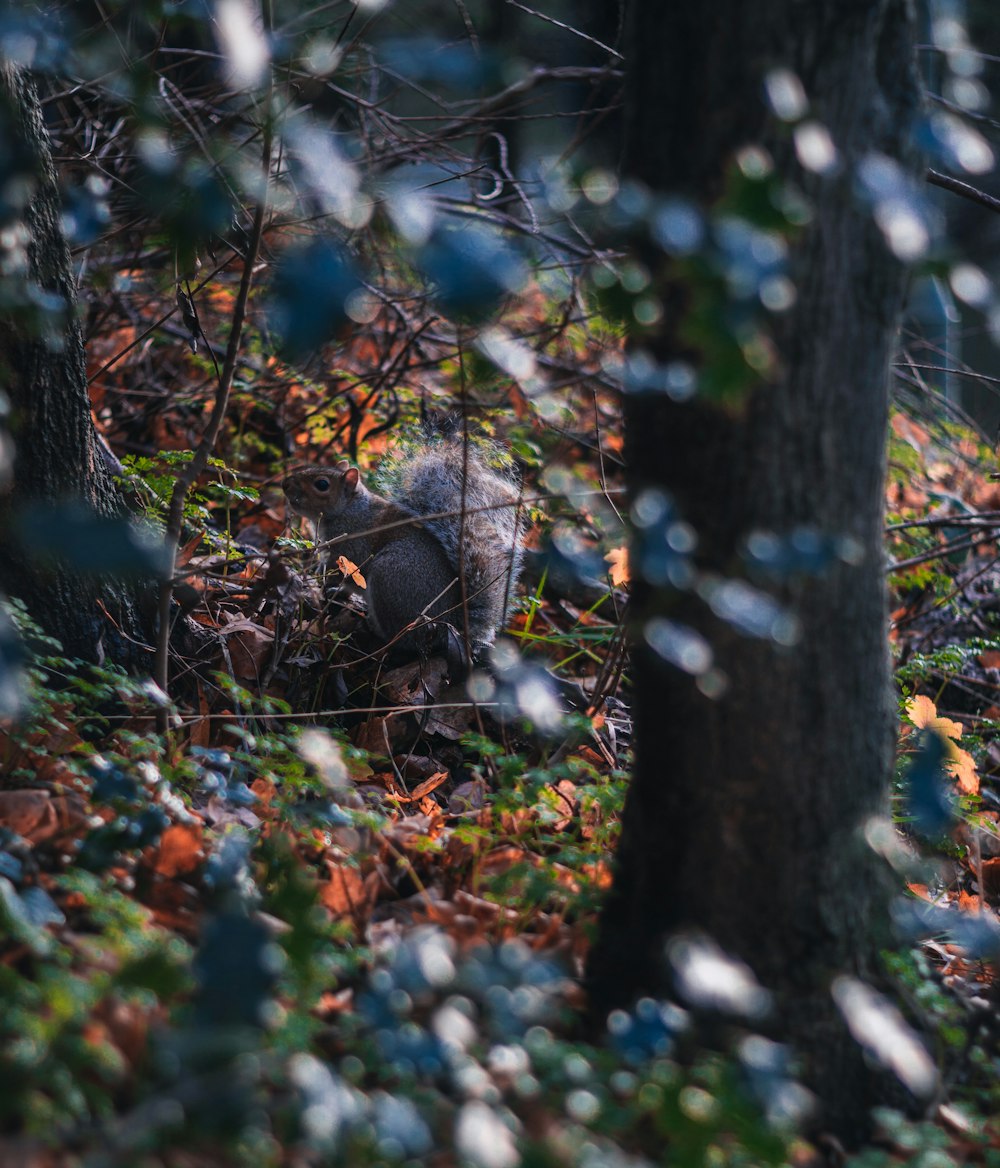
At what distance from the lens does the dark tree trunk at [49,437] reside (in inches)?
99.2

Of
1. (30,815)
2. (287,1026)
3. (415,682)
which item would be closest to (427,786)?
(415,682)

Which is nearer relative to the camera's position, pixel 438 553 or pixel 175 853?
pixel 175 853

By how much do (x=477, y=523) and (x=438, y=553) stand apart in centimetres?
20

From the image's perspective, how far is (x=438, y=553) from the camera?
3.99 m

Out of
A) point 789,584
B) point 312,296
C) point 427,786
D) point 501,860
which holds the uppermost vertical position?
point 312,296

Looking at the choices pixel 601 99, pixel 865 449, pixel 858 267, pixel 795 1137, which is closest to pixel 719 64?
pixel 858 267

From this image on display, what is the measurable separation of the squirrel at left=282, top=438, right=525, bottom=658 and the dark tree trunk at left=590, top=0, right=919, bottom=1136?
1.79 metres

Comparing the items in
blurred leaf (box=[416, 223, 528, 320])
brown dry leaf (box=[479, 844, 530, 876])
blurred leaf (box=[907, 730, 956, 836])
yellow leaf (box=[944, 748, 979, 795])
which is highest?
blurred leaf (box=[416, 223, 528, 320])

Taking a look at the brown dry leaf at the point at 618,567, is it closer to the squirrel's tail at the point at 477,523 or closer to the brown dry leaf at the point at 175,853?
the squirrel's tail at the point at 477,523

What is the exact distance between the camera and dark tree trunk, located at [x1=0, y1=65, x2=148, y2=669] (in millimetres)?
2520

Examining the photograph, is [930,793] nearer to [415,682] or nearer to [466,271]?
[466,271]

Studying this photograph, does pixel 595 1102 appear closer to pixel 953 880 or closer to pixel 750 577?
pixel 750 577

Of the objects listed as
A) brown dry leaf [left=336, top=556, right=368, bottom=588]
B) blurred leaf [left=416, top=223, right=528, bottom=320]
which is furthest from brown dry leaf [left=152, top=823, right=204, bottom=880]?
brown dry leaf [left=336, top=556, right=368, bottom=588]

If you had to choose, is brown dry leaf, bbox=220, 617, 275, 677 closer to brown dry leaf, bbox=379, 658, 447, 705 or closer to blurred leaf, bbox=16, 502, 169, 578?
brown dry leaf, bbox=379, 658, 447, 705
